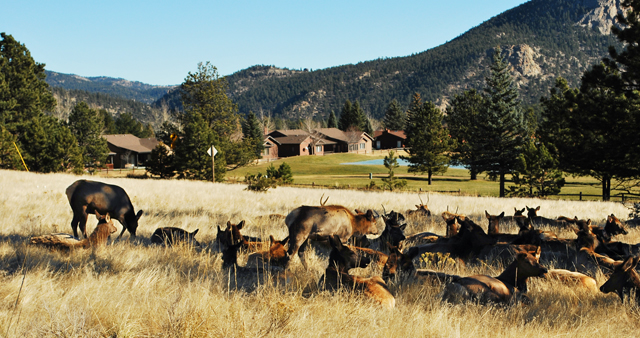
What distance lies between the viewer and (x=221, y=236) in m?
7.71

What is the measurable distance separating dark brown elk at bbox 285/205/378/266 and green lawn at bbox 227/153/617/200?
3408 centimetres

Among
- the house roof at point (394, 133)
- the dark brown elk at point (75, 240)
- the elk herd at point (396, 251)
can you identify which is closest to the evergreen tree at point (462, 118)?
the house roof at point (394, 133)

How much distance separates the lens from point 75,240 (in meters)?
7.19

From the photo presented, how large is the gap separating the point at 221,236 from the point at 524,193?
135ft

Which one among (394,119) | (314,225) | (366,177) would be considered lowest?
(366,177)

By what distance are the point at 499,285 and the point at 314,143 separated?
106946mm

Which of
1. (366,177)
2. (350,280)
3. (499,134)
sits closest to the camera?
(350,280)

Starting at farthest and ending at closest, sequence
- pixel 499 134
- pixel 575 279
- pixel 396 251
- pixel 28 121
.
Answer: pixel 499 134, pixel 28 121, pixel 575 279, pixel 396 251

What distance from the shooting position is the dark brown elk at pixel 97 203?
830 cm

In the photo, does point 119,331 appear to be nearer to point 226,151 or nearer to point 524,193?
point 524,193

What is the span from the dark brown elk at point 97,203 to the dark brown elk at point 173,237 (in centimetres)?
56

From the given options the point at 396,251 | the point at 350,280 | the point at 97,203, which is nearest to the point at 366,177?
the point at 97,203

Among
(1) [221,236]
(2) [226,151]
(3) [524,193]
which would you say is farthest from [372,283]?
(2) [226,151]

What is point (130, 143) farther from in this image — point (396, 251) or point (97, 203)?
point (396, 251)
